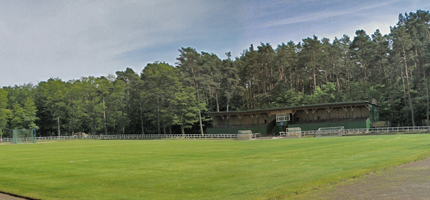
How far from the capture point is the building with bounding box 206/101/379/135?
56594 mm

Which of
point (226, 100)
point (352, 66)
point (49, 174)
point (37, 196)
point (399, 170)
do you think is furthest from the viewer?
point (226, 100)

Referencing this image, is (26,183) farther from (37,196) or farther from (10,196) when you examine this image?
(37,196)

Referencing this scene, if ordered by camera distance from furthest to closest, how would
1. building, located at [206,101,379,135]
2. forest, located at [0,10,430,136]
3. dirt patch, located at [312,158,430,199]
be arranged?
1. forest, located at [0,10,430,136]
2. building, located at [206,101,379,135]
3. dirt patch, located at [312,158,430,199]

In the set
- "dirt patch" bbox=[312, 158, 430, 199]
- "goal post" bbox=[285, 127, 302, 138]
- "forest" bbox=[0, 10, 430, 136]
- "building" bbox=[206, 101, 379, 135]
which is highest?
"forest" bbox=[0, 10, 430, 136]

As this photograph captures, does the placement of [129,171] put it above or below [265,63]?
below

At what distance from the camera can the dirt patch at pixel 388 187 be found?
770 cm

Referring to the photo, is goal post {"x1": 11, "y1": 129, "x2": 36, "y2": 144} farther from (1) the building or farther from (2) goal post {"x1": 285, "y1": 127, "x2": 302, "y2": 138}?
(2) goal post {"x1": 285, "y1": 127, "x2": 302, "y2": 138}

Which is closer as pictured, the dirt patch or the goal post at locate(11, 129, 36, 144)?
the dirt patch

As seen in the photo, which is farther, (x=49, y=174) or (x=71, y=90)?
(x=71, y=90)

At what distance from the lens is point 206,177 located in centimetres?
1199

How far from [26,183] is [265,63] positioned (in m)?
78.3

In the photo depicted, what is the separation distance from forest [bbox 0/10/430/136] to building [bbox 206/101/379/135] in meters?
8.06

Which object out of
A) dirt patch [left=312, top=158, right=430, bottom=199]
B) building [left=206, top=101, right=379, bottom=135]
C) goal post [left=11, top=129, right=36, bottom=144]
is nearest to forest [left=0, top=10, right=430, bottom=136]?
building [left=206, top=101, right=379, bottom=135]

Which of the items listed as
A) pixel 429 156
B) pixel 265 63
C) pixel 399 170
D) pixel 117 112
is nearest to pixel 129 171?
pixel 399 170
